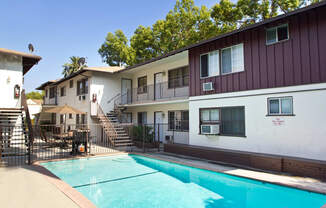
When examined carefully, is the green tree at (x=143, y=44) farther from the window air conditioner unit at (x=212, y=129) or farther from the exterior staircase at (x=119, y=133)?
the window air conditioner unit at (x=212, y=129)

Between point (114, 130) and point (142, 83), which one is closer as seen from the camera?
point (114, 130)

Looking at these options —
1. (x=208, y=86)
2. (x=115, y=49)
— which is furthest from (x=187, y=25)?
(x=208, y=86)

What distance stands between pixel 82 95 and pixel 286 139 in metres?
16.2

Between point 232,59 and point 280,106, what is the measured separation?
10.4 ft

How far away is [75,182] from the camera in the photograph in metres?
7.90

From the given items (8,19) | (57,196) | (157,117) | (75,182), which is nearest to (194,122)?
(157,117)

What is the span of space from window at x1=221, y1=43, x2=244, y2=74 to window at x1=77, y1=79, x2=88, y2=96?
1256cm

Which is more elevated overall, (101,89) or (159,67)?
(159,67)

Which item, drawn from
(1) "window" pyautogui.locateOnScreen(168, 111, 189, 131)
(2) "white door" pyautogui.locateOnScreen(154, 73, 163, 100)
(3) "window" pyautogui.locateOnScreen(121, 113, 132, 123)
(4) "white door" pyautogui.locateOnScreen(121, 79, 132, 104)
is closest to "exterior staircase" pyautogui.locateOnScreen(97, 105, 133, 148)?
(3) "window" pyautogui.locateOnScreen(121, 113, 132, 123)

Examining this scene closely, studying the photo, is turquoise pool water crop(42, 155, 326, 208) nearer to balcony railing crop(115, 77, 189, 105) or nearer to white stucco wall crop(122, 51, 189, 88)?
balcony railing crop(115, 77, 189, 105)

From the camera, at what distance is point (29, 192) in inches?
240

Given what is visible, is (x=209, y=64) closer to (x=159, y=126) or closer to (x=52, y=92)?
(x=159, y=126)

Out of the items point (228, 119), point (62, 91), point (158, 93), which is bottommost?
point (228, 119)

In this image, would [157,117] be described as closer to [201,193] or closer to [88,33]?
[88,33]
